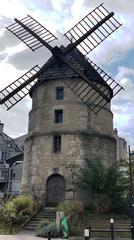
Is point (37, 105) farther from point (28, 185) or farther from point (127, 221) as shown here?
point (127, 221)

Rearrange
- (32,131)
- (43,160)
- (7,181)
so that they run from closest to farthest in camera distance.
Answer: (43,160) < (32,131) < (7,181)

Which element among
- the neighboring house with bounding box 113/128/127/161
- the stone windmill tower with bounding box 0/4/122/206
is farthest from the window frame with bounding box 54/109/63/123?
the neighboring house with bounding box 113/128/127/161

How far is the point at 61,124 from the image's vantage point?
25.5 metres

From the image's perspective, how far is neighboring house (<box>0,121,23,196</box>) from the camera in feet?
154

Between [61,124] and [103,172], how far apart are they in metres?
5.23

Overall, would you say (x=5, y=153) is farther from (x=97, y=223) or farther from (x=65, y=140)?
(x=97, y=223)

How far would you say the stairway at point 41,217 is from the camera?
19609mm

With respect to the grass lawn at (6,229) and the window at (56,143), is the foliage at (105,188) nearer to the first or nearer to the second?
the window at (56,143)

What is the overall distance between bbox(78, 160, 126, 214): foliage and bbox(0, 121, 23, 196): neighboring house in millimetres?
25918

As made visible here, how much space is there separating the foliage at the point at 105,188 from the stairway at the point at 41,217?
2807 millimetres

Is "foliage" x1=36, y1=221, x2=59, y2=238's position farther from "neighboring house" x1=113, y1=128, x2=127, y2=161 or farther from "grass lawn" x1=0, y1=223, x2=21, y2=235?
"neighboring house" x1=113, y1=128, x2=127, y2=161

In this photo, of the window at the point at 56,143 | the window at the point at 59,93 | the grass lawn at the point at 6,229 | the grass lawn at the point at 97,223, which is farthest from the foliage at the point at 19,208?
the window at the point at 59,93

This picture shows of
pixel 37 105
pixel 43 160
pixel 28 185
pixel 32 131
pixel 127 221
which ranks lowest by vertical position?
pixel 127 221

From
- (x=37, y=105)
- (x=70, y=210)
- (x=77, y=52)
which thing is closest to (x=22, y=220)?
(x=70, y=210)
